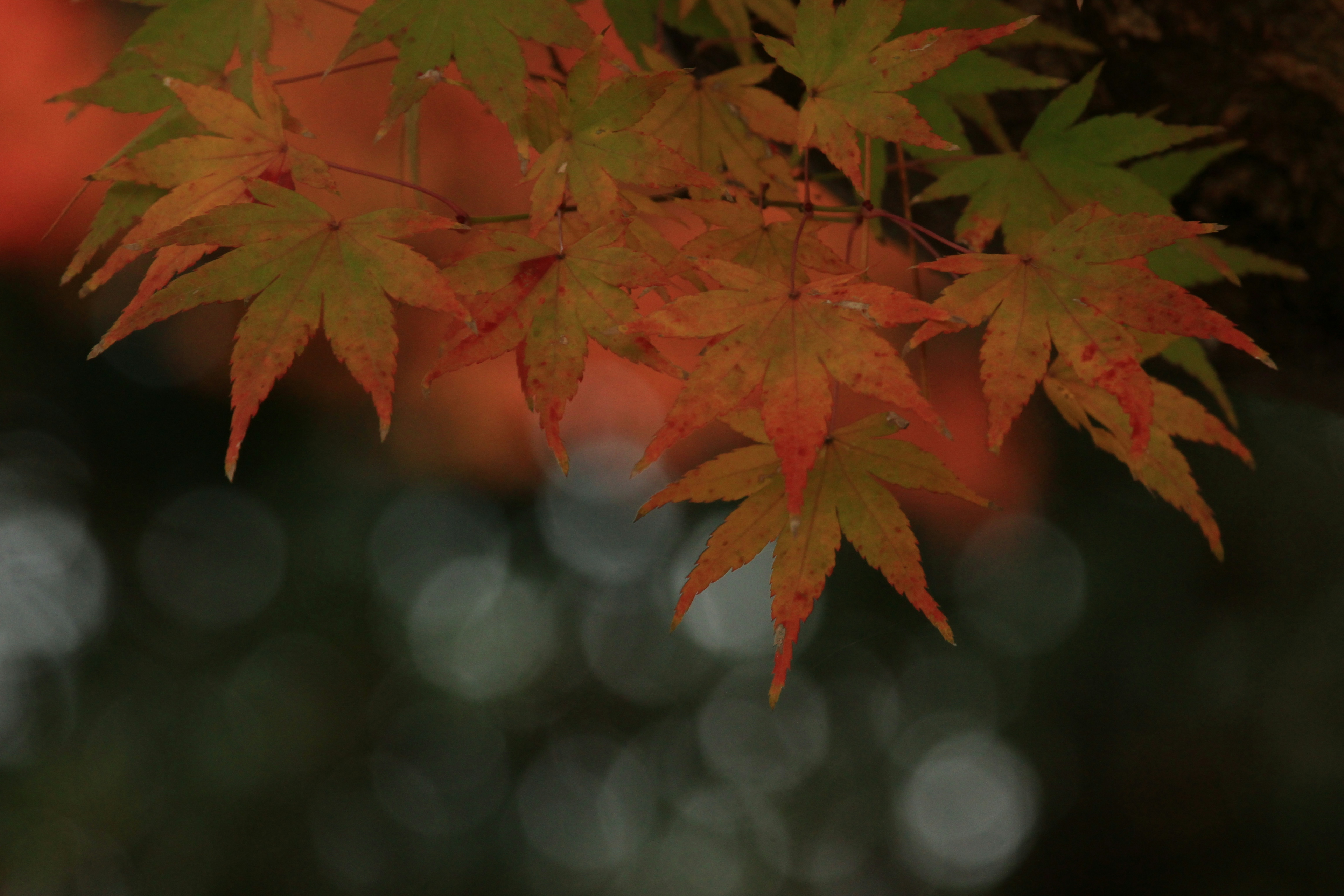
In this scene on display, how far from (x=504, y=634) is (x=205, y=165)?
578cm

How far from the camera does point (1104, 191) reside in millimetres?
770

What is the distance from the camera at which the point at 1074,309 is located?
0.58 m

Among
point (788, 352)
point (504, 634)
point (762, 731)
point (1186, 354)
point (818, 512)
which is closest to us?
point (788, 352)

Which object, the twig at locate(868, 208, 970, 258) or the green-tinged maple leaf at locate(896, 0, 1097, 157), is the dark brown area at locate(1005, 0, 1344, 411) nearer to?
the green-tinged maple leaf at locate(896, 0, 1097, 157)

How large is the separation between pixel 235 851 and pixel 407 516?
226 centimetres

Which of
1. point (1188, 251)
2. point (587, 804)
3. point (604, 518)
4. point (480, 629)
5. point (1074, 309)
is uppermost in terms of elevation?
point (1074, 309)

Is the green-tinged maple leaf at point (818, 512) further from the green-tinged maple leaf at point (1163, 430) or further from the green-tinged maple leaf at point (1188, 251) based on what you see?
the green-tinged maple leaf at point (1188, 251)

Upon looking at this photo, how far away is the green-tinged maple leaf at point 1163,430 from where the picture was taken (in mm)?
756

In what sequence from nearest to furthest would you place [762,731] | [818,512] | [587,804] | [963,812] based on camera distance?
[818,512], [587,804], [762,731], [963,812]

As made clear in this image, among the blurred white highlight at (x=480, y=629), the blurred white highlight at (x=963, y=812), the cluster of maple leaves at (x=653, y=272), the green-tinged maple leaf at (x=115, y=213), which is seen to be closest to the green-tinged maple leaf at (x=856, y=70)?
the cluster of maple leaves at (x=653, y=272)

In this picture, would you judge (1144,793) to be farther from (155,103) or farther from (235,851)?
(155,103)

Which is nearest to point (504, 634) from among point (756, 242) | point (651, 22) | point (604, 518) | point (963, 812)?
point (604, 518)

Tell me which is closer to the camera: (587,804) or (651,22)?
(651,22)

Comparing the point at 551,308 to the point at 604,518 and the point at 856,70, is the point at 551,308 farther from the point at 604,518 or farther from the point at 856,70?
the point at 604,518
